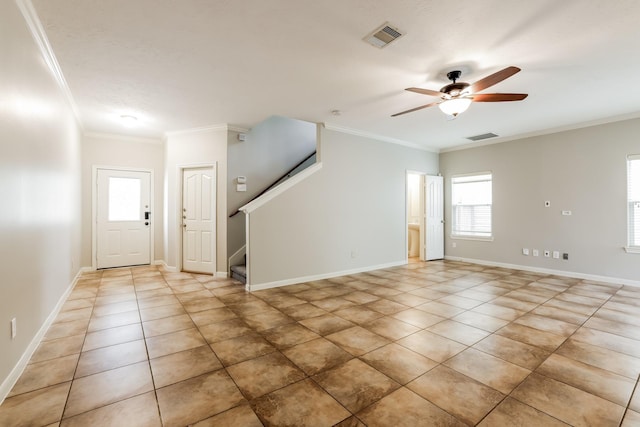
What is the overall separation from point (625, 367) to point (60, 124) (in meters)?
6.28

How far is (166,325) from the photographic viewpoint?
3061 millimetres

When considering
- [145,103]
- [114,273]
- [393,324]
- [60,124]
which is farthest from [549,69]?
[114,273]

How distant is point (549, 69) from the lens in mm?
3143

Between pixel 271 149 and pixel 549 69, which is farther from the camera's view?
pixel 271 149

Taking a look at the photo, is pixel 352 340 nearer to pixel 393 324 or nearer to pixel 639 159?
pixel 393 324

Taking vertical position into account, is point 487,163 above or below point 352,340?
above

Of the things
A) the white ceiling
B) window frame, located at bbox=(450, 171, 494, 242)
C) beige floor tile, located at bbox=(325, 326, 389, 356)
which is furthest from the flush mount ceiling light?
window frame, located at bbox=(450, 171, 494, 242)

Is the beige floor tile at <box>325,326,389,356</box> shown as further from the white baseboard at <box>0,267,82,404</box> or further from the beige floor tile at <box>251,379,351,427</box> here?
the white baseboard at <box>0,267,82,404</box>

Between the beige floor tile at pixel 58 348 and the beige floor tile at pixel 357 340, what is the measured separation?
2290 millimetres

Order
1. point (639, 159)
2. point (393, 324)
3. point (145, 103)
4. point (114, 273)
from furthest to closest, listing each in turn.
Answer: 1. point (114, 273)
2. point (639, 159)
3. point (145, 103)
4. point (393, 324)

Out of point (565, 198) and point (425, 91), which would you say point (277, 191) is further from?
point (565, 198)

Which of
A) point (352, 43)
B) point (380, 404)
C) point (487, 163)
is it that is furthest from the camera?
point (487, 163)

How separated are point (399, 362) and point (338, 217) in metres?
3.30

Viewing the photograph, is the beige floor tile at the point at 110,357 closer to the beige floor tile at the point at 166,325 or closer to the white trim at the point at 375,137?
the beige floor tile at the point at 166,325
